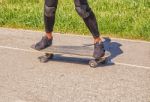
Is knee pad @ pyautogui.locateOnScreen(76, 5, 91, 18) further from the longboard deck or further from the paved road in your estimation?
the paved road

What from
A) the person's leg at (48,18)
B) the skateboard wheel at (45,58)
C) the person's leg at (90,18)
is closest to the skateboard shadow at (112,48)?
the person's leg at (90,18)

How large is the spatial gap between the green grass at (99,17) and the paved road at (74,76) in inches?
45.0

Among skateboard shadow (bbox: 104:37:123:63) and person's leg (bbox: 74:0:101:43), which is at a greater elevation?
person's leg (bbox: 74:0:101:43)

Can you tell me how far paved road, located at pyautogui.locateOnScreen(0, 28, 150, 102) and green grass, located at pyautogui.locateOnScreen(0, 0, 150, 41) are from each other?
1.14 m

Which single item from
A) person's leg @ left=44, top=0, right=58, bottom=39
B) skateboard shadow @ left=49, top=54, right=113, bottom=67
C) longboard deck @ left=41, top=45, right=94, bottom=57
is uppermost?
person's leg @ left=44, top=0, right=58, bottom=39

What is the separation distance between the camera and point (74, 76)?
23.7 ft

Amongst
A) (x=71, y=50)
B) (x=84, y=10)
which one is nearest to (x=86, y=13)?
(x=84, y=10)

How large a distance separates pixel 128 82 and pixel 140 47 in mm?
2377

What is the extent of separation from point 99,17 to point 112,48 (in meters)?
2.81

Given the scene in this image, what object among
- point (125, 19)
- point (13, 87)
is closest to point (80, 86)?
point (13, 87)

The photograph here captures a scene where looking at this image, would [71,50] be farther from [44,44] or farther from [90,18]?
[90,18]

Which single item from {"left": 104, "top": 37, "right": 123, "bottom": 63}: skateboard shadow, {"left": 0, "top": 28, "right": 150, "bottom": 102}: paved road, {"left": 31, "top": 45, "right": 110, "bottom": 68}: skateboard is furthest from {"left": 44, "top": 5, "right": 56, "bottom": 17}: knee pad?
{"left": 104, "top": 37, "right": 123, "bottom": 63}: skateboard shadow

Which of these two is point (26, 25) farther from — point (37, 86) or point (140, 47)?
point (37, 86)

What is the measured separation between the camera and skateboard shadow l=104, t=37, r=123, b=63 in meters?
8.57
